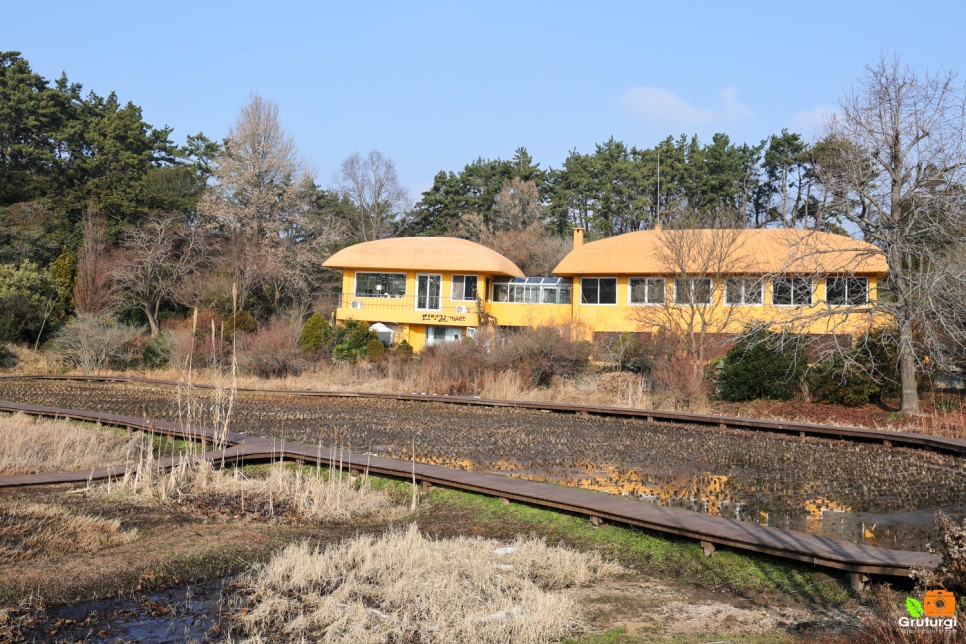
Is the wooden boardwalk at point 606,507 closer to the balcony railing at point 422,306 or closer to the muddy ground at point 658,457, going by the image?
the muddy ground at point 658,457

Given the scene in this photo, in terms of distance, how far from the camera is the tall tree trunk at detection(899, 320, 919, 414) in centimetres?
1917

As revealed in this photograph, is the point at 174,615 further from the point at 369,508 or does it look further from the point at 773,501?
the point at 773,501

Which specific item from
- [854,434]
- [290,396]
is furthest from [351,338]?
[854,434]

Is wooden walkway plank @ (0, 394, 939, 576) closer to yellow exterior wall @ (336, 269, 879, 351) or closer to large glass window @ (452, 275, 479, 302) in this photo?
yellow exterior wall @ (336, 269, 879, 351)

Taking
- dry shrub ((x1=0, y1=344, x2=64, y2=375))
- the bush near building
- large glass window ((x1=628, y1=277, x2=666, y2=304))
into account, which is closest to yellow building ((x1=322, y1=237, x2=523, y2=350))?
large glass window ((x1=628, y1=277, x2=666, y2=304))

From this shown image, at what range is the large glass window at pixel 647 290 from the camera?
32688 millimetres

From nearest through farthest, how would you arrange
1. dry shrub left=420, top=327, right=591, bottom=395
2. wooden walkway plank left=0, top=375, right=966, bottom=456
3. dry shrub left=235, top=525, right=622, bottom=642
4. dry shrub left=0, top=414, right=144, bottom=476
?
dry shrub left=235, top=525, right=622, bottom=642 < dry shrub left=0, top=414, right=144, bottom=476 < wooden walkway plank left=0, top=375, right=966, bottom=456 < dry shrub left=420, top=327, right=591, bottom=395

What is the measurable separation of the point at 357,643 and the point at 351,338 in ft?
85.6

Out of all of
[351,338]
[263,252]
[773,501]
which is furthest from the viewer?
[263,252]

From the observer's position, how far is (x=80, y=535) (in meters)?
8.38

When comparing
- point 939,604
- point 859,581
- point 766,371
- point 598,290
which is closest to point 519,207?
point 598,290

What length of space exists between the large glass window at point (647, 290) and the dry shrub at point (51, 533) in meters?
25.7

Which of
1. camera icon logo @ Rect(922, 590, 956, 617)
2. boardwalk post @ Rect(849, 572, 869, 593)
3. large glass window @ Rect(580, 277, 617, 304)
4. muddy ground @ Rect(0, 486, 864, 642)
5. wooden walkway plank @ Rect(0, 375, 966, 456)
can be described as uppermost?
large glass window @ Rect(580, 277, 617, 304)

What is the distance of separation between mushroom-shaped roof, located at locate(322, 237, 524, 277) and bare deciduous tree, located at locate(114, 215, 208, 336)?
6.92 m
